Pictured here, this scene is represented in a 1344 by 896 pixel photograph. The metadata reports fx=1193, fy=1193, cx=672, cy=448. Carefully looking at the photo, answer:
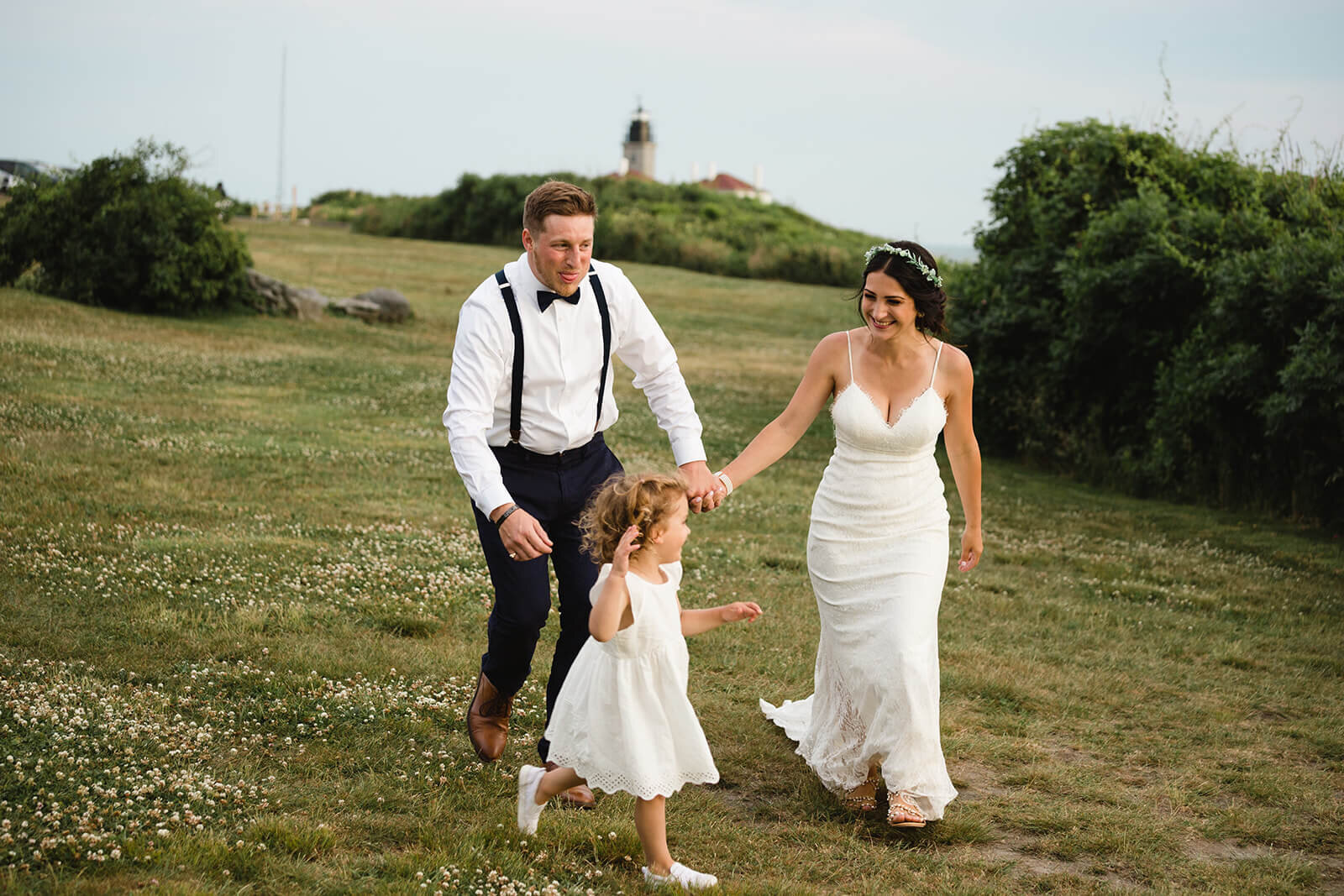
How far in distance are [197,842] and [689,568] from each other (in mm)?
5626

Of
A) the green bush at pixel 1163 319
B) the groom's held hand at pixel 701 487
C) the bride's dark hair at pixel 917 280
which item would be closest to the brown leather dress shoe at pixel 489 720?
the groom's held hand at pixel 701 487

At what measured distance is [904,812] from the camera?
5359 millimetres

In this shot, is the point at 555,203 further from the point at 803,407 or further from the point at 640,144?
the point at 640,144

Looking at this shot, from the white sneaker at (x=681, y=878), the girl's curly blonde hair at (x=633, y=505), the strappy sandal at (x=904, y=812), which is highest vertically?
the girl's curly blonde hair at (x=633, y=505)

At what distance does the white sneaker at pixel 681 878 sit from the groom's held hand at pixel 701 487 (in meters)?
1.46

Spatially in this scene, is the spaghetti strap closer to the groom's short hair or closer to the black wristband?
the groom's short hair

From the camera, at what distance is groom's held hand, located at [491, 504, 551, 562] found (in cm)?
476

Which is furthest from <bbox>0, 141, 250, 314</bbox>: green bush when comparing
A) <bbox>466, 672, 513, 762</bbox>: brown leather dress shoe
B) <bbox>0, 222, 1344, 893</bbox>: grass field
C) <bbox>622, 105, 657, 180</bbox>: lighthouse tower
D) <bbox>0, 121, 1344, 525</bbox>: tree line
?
<bbox>622, 105, 657, 180</bbox>: lighthouse tower

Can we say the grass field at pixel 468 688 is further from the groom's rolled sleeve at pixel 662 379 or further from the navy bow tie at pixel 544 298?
the navy bow tie at pixel 544 298

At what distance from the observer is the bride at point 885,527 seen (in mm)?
5461

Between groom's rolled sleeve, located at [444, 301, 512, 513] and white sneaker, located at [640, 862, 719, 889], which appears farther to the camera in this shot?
groom's rolled sleeve, located at [444, 301, 512, 513]

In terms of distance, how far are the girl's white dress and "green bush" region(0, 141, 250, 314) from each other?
20133 millimetres

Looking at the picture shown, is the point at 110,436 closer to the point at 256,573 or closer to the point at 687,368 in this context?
the point at 256,573

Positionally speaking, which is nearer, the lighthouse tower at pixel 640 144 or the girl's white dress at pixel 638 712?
the girl's white dress at pixel 638 712
